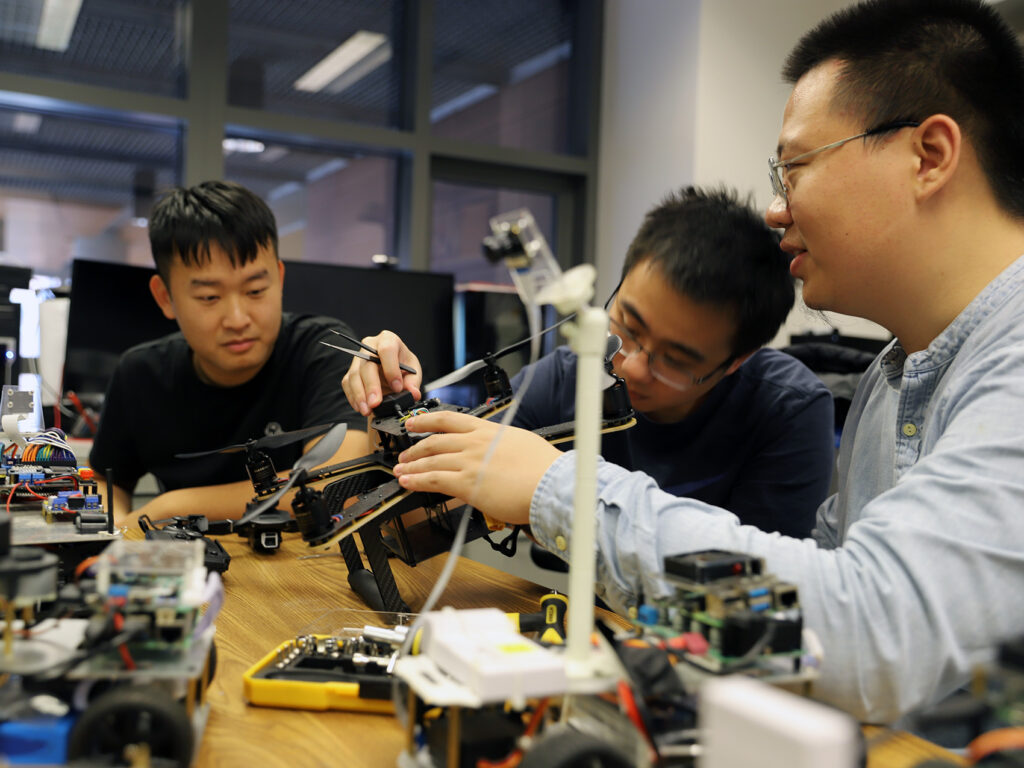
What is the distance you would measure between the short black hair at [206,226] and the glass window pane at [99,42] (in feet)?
6.72

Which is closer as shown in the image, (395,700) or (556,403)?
(395,700)

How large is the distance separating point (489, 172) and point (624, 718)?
386 centimetres

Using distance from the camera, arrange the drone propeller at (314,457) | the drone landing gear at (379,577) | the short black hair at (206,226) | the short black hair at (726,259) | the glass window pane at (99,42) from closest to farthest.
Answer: the drone propeller at (314,457)
the drone landing gear at (379,577)
the short black hair at (726,259)
the short black hair at (206,226)
the glass window pane at (99,42)

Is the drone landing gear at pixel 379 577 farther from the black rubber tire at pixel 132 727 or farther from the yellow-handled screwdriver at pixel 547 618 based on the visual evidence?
the black rubber tire at pixel 132 727

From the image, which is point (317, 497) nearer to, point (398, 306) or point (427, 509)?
point (427, 509)

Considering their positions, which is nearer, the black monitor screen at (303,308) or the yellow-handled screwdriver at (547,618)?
the yellow-handled screwdriver at (547,618)

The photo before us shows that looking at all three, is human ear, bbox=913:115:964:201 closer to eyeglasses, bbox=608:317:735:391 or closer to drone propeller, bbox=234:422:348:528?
eyeglasses, bbox=608:317:735:391

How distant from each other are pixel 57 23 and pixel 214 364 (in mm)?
2378

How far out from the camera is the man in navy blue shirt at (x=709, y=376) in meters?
1.29

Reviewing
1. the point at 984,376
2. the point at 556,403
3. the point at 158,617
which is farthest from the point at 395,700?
the point at 556,403

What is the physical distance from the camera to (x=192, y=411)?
188cm

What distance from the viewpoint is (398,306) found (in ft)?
7.68

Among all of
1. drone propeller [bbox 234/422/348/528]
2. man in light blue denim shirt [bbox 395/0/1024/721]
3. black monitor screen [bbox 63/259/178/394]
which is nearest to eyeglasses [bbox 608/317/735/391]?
man in light blue denim shirt [bbox 395/0/1024/721]

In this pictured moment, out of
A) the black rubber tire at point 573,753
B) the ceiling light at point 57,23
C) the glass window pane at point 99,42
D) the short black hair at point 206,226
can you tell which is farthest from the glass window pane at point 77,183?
the black rubber tire at point 573,753
